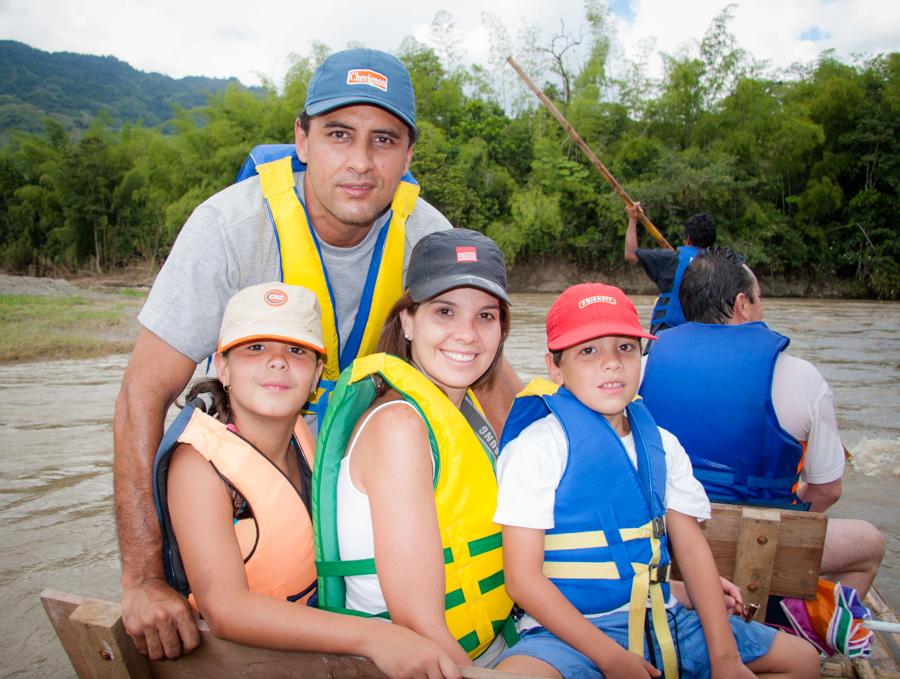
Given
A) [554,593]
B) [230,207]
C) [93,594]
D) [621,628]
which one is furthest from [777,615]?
[93,594]

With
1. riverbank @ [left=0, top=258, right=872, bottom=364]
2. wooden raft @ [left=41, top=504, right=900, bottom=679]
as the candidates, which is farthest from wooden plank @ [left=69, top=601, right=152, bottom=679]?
riverbank @ [left=0, top=258, right=872, bottom=364]

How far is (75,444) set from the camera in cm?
535

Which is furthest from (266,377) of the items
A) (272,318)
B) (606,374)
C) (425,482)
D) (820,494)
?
(820,494)

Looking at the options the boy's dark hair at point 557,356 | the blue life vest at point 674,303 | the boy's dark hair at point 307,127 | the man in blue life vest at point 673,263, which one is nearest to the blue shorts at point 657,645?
the boy's dark hair at point 557,356

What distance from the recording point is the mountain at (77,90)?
90.2m

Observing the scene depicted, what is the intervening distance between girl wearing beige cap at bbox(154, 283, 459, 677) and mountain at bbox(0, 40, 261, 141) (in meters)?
81.1

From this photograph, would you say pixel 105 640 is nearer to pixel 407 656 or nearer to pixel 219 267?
pixel 407 656

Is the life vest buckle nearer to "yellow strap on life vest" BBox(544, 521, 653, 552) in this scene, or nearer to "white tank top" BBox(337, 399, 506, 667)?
"yellow strap on life vest" BBox(544, 521, 653, 552)

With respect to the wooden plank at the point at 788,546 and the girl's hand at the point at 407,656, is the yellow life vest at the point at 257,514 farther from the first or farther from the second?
the wooden plank at the point at 788,546

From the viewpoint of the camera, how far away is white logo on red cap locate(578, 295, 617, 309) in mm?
1930

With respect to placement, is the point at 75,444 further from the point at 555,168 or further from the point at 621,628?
the point at 555,168

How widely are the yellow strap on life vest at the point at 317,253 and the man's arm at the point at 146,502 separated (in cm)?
48

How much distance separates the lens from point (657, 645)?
1.70 m

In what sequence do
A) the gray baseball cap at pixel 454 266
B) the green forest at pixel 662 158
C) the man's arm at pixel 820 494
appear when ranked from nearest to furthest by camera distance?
the gray baseball cap at pixel 454 266
the man's arm at pixel 820 494
the green forest at pixel 662 158
